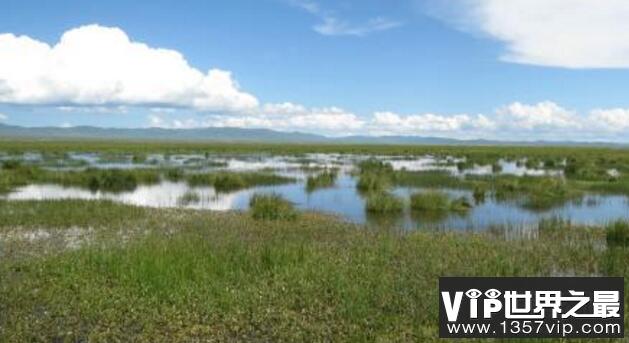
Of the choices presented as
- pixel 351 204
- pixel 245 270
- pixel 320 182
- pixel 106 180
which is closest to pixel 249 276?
pixel 245 270

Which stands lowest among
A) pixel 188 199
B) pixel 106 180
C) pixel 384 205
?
pixel 188 199

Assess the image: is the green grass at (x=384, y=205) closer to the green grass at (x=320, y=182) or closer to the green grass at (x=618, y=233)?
the green grass at (x=320, y=182)

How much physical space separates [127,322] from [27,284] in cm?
340

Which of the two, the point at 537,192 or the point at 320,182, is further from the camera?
the point at 320,182

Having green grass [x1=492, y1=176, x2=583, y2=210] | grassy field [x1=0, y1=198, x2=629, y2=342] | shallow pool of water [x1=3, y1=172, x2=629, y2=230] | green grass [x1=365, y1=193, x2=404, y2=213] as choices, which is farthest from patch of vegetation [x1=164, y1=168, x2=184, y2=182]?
grassy field [x1=0, y1=198, x2=629, y2=342]

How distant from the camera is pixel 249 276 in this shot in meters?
12.5

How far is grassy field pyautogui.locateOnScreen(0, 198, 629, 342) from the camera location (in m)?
9.90

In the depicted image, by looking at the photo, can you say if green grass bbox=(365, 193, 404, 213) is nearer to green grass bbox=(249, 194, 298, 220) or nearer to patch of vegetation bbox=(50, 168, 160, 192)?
green grass bbox=(249, 194, 298, 220)

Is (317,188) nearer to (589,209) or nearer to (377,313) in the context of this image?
(589,209)

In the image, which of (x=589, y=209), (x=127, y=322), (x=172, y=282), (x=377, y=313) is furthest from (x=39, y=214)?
(x=589, y=209)

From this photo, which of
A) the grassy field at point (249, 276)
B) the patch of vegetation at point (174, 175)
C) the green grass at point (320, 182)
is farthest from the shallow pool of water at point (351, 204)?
the grassy field at point (249, 276)

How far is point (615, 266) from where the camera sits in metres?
14.0

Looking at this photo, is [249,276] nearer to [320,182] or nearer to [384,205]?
[384,205]

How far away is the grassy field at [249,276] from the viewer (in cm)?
990
